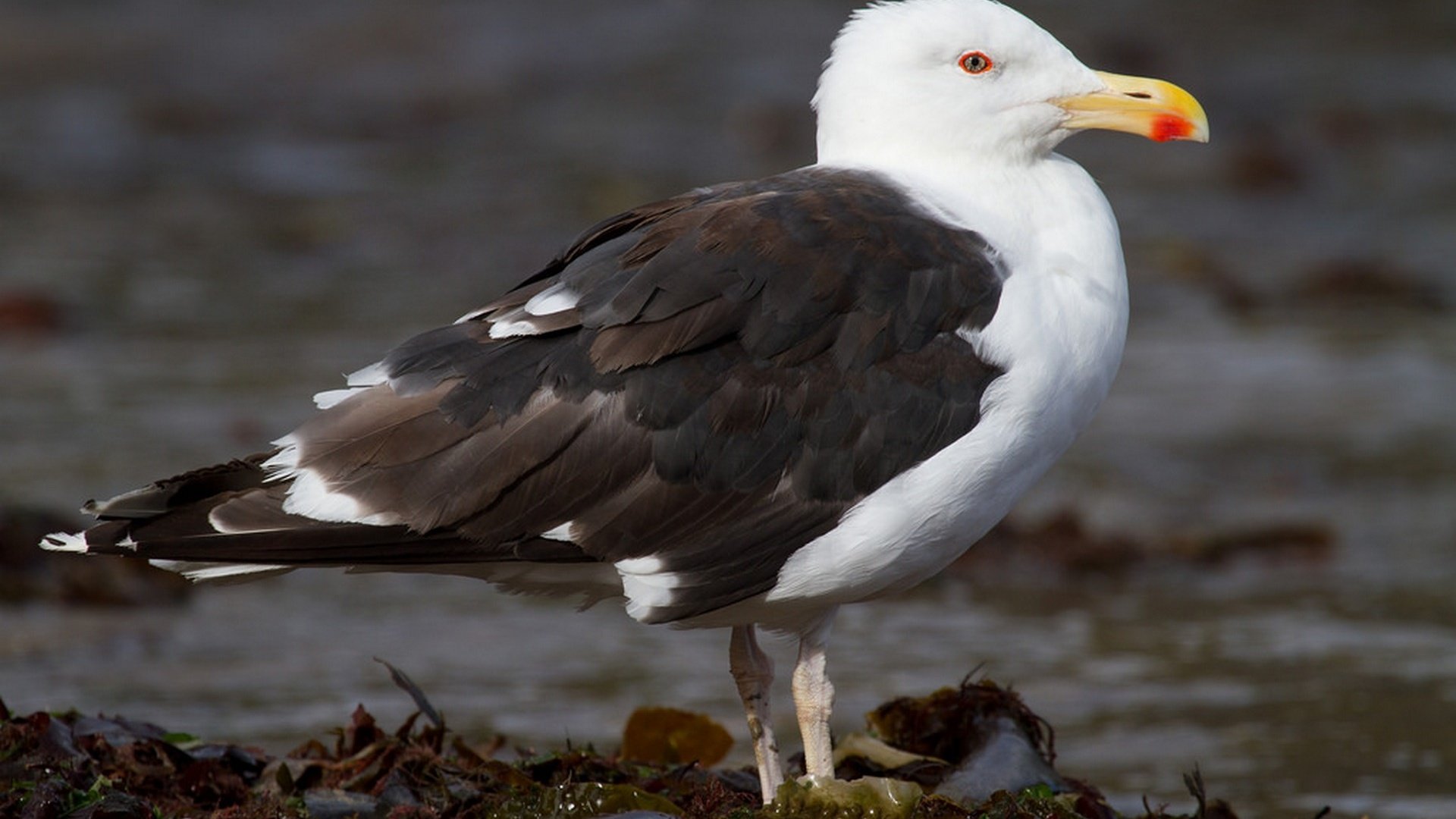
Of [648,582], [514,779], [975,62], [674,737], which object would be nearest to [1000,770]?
[674,737]

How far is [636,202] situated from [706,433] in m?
10.4

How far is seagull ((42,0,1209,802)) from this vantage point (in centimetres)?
411

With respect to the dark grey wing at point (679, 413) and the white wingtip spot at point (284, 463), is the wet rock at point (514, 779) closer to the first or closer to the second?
the dark grey wing at point (679, 413)

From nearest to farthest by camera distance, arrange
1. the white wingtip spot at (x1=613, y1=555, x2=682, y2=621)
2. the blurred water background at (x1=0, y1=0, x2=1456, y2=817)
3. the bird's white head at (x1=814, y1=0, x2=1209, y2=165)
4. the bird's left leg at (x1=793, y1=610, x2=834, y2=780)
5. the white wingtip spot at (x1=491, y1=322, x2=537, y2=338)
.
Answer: the white wingtip spot at (x1=613, y1=555, x2=682, y2=621)
the white wingtip spot at (x1=491, y1=322, x2=537, y2=338)
the bird's left leg at (x1=793, y1=610, x2=834, y2=780)
the bird's white head at (x1=814, y1=0, x2=1209, y2=165)
the blurred water background at (x1=0, y1=0, x2=1456, y2=817)

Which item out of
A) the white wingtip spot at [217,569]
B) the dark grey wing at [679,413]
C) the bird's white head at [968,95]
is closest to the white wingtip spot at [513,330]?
the dark grey wing at [679,413]

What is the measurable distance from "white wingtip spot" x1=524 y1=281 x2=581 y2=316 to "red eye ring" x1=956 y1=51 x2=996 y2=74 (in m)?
1.22

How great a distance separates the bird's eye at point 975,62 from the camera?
16.1 feet

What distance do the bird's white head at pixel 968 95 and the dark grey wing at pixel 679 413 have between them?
0.62 m

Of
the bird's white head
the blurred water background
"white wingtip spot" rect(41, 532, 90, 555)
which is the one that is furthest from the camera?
the blurred water background

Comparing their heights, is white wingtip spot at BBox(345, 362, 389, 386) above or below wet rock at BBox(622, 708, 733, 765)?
above

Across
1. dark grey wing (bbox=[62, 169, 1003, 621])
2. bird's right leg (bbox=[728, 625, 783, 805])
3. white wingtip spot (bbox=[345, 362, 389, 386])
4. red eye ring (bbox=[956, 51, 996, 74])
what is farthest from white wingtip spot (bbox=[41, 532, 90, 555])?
red eye ring (bbox=[956, 51, 996, 74])

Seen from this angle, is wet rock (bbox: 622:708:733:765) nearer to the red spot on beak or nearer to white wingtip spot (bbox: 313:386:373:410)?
white wingtip spot (bbox: 313:386:373:410)

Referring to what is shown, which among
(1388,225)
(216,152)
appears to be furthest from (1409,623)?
(216,152)

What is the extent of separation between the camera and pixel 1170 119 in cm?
496
